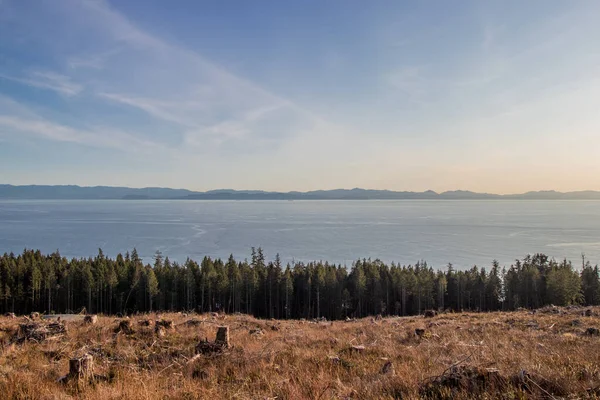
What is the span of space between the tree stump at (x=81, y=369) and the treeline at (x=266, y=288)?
46758mm

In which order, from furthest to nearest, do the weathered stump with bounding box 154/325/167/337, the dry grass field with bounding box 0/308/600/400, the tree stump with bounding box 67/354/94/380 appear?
the weathered stump with bounding box 154/325/167/337, the tree stump with bounding box 67/354/94/380, the dry grass field with bounding box 0/308/600/400

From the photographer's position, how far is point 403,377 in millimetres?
6273

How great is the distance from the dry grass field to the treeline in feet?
143

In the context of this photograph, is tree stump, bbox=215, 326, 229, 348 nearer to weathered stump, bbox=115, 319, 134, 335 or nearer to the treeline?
weathered stump, bbox=115, 319, 134, 335

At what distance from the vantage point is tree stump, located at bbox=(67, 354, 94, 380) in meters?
6.75

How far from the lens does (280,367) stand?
25.3 feet

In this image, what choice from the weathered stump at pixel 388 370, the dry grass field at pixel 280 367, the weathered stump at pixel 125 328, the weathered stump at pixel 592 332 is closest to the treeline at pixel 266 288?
the weathered stump at pixel 125 328

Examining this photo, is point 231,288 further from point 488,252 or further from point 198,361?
point 488,252

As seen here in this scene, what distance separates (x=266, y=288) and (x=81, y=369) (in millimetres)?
53245

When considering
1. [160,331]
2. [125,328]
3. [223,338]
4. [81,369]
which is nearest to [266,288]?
[125,328]

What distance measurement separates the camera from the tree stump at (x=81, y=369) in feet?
22.1

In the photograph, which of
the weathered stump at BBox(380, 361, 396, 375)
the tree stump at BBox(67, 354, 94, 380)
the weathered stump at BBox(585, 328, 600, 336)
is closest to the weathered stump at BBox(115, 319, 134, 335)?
the tree stump at BBox(67, 354, 94, 380)

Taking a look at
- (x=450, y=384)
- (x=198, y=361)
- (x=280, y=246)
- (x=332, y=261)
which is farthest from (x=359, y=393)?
→ (x=280, y=246)

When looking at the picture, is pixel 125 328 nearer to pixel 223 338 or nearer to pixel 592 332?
pixel 223 338
